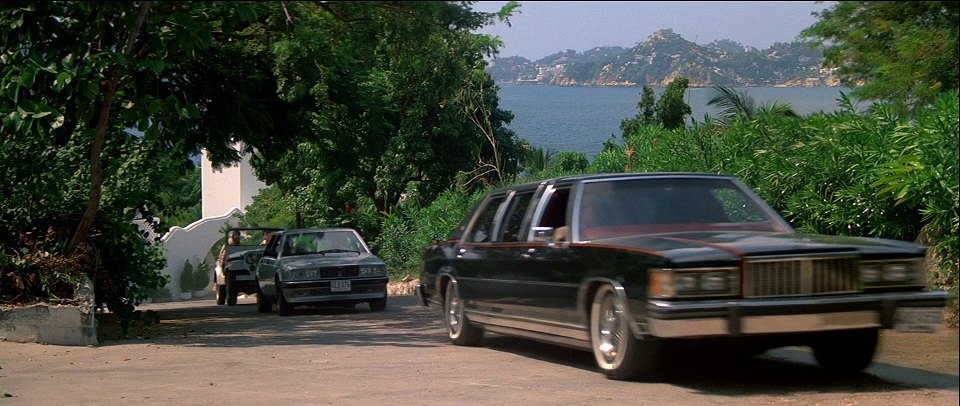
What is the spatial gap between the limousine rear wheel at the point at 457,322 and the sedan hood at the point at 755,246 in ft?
11.4

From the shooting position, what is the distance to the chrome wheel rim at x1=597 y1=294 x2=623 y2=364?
8.99 m

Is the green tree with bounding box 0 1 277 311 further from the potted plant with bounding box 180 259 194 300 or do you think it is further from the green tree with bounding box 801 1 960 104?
the potted plant with bounding box 180 259 194 300

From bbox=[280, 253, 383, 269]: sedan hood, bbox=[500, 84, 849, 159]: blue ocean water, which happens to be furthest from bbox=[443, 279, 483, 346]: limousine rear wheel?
bbox=[500, 84, 849, 159]: blue ocean water

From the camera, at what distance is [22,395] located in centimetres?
932

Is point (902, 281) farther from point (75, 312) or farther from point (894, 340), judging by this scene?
point (75, 312)

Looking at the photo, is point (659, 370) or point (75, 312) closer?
point (659, 370)

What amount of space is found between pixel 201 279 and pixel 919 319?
43.4 metres

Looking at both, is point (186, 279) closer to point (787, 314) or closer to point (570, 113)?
point (570, 113)

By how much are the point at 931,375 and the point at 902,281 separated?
1.14 meters

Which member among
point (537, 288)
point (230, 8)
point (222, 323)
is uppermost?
point (230, 8)

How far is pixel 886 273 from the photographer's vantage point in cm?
820

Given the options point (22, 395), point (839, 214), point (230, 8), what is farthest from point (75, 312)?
point (839, 214)

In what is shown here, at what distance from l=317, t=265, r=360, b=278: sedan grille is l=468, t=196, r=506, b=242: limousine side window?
746cm

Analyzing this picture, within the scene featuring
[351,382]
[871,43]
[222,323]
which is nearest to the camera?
[351,382]
